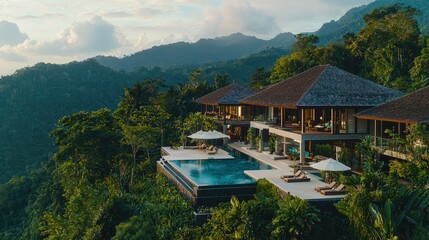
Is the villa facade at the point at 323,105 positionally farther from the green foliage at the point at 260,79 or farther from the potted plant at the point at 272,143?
the green foliage at the point at 260,79

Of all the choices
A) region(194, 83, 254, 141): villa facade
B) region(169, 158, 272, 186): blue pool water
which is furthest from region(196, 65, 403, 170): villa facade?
region(194, 83, 254, 141): villa facade

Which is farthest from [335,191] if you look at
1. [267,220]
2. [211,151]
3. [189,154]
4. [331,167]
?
[189,154]

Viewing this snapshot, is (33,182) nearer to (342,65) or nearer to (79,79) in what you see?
(342,65)

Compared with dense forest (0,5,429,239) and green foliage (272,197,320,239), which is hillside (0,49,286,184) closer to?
dense forest (0,5,429,239)

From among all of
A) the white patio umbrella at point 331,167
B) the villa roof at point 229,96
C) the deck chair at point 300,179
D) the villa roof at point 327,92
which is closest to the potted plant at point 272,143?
the villa roof at point 327,92

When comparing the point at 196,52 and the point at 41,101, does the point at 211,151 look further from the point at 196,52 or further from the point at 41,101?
the point at 196,52

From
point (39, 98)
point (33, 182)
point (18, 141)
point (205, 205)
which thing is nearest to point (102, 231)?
point (205, 205)
